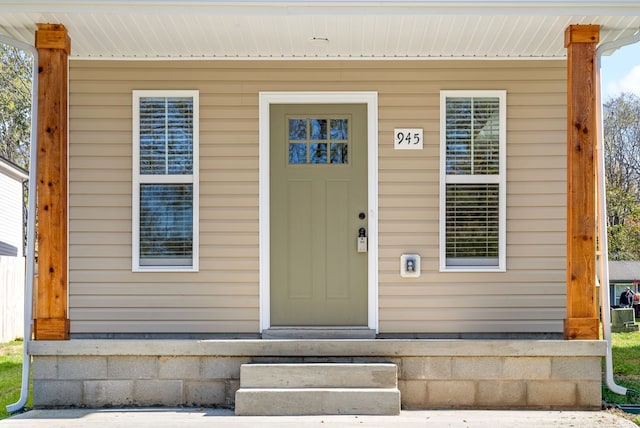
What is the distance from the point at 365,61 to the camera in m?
5.40

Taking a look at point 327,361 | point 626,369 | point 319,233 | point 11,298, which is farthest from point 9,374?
point 626,369

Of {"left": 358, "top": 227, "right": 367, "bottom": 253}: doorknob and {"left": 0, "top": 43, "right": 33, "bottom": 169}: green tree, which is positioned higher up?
{"left": 0, "top": 43, "right": 33, "bottom": 169}: green tree

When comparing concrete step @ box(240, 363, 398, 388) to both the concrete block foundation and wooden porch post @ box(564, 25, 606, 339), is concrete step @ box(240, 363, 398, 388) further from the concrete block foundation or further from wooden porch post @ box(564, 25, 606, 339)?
wooden porch post @ box(564, 25, 606, 339)

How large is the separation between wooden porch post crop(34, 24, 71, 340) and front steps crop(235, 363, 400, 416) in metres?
1.37

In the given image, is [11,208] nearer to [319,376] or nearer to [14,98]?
[14,98]

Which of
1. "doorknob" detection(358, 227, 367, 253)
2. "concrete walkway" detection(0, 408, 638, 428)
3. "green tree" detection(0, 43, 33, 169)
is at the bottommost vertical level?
"concrete walkway" detection(0, 408, 638, 428)

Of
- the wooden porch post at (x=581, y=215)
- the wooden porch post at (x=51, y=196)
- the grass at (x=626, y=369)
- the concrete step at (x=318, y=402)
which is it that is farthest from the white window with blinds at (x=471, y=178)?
the wooden porch post at (x=51, y=196)

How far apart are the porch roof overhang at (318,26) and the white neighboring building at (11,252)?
496cm

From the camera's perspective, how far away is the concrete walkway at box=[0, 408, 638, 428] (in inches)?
157

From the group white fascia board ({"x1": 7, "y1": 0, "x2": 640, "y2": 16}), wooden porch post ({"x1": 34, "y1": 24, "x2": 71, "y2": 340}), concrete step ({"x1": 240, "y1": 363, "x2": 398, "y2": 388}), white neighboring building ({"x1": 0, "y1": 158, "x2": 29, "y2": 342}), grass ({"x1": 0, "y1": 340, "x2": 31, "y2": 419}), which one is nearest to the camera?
white fascia board ({"x1": 7, "y1": 0, "x2": 640, "y2": 16})

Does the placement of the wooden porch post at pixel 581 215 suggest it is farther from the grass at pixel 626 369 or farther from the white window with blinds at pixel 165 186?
the white window with blinds at pixel 165 186

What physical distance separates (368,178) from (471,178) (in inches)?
33.9

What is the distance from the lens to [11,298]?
9.21 m

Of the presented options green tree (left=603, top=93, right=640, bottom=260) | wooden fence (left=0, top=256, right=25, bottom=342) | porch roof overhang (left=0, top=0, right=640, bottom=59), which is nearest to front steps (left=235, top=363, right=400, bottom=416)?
porch roof overhang (left=0, top=0, right=640, bottom=59)
